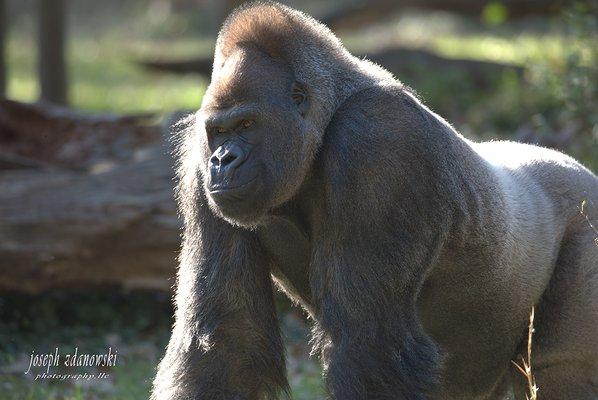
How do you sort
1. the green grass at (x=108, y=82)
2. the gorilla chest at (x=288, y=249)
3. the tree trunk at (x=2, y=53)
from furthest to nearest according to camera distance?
the green grass at (x=108, y=82)
the tree trunk at (x=2, y=53)
the gorilla chest at (x=288, y=249)

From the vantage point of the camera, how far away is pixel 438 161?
4.05 meters

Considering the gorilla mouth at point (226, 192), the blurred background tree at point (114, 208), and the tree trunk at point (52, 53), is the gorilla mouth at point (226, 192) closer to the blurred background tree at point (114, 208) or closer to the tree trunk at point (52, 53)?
the blurred background tree at point (114, 208)

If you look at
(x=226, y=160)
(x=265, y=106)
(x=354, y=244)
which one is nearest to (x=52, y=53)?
(x=265, y=106)

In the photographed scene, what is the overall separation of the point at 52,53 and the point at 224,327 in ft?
29.3

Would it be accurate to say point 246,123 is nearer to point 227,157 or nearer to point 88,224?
point 227,157

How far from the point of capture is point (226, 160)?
3.95 metres

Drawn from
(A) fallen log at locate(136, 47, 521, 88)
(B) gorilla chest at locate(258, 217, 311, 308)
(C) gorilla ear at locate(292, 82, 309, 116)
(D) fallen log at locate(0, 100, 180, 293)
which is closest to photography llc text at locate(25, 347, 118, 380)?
(D) fallen log at locate(0, 100, 180, 293)

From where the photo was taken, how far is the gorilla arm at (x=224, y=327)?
13.6 feet

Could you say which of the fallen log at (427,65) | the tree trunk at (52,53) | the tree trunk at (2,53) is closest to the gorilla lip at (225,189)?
the tree trunk at (2,53)

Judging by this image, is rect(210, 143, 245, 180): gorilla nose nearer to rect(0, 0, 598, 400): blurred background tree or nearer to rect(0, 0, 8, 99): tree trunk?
rect(0, 0, 598, 400): blurred background tree

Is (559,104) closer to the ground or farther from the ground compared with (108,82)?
farther from the ground

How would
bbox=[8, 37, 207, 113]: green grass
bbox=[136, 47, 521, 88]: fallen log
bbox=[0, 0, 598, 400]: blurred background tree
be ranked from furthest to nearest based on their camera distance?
bbox=[8, 37, 207, 113]: green grass, bbox=[136, 47, 521, 88]: fallen log, bbox=[0, 0, 598, 400]: blurred background tree

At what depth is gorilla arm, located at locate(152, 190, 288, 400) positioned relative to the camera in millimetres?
4133

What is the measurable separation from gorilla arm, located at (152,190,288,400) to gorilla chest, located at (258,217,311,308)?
4.4 inches
